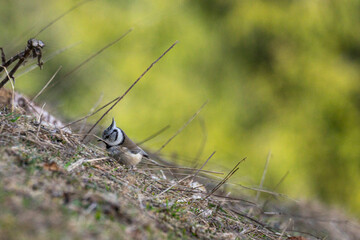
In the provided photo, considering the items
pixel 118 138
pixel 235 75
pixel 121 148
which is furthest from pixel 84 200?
pixel 235 75

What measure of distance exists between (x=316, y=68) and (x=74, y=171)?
7.68 metres

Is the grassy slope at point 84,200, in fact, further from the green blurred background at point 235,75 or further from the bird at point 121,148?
the green blurred background at point 235,75

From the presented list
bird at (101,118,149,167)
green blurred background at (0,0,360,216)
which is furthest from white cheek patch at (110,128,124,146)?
green blurred background at (0,0,360,216)

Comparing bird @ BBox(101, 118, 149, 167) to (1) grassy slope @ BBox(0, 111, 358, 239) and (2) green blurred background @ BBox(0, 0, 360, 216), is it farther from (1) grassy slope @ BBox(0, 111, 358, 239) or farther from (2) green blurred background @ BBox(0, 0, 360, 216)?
(2) green blurred background @ BBox(0, 0, 360, 216)

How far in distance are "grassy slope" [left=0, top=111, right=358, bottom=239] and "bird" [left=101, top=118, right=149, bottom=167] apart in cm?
21

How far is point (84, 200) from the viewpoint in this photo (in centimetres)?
181

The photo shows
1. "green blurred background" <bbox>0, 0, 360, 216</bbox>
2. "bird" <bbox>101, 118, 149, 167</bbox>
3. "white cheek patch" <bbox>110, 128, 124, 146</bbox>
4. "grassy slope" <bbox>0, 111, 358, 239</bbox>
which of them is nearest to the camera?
"grassy slope" <bbox>0, 111, 358, 239</bbox>

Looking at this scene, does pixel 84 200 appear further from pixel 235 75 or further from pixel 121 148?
pixel 235 75

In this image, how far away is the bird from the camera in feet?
10.8

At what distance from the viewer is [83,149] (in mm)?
2840

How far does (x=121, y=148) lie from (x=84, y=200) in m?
1.57

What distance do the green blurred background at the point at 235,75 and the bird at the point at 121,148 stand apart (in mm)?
4207

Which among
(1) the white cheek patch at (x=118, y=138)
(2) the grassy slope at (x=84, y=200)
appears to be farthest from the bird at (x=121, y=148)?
(2) the grassy slope at (x=84, y=200)

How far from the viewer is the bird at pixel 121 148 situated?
130 inches
